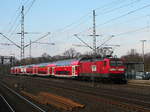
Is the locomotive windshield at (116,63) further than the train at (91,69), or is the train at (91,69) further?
the locomotive windshield at (116,63)

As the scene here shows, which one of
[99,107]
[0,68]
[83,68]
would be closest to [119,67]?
[83,68]

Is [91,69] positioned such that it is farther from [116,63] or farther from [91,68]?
[116,63]

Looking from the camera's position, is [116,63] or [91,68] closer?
[116,63]

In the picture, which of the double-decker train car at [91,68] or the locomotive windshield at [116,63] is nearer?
the double-decker train car at [91,68]

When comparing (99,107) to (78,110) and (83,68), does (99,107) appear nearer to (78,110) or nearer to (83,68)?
(78,110)

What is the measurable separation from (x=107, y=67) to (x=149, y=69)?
38860 millimetres

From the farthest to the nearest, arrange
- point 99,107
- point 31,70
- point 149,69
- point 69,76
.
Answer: point 31,70
point 149,69
point 69,76
point 99,107

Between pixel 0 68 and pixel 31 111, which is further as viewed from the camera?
pixel 0 68

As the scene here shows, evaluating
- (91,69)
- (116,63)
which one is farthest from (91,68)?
(116,63)

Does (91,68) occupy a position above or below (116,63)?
below

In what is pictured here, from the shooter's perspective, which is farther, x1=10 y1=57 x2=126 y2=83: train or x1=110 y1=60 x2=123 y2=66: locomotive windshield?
x1=110 y1=60 x2=123 y2=66: locomotive windshield

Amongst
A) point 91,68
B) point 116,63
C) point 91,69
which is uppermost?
point 116,63

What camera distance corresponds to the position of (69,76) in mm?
55219

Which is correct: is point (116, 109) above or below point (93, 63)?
below
